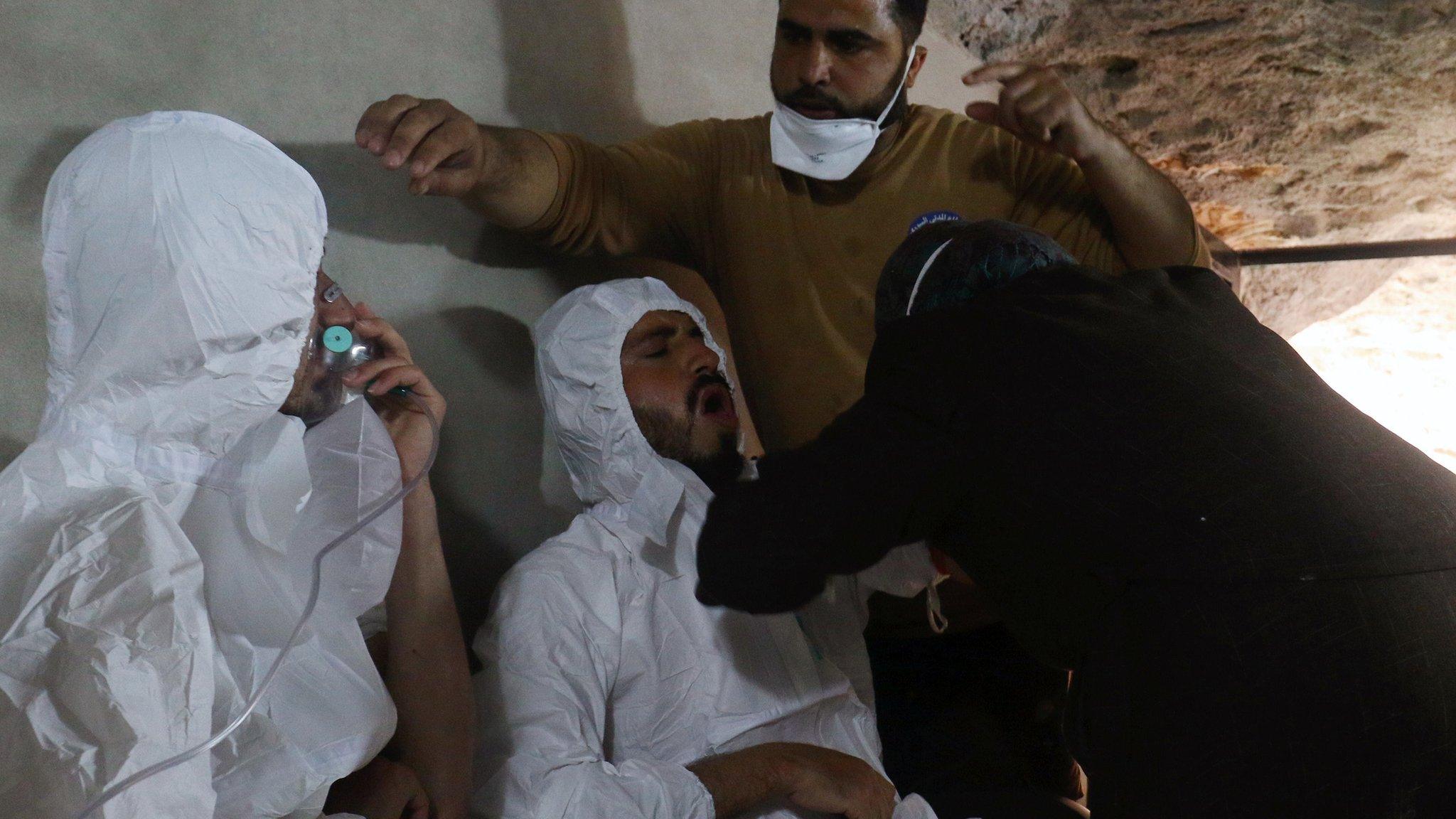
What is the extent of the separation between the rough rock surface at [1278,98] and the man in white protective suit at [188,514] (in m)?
2.29

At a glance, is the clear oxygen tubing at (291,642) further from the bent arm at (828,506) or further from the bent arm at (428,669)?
the bent arm at (828,506)

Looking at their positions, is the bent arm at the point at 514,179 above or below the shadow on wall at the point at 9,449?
above

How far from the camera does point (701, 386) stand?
1749 millimetres

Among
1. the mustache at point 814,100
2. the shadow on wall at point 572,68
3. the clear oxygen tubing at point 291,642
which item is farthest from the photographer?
the shadow on wall at point 572,68

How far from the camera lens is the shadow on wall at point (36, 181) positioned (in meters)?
1.22

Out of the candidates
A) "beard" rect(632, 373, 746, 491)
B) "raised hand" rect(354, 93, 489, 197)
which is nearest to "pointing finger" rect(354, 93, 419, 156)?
"raised hand" rect(354, 93, 489, 197)

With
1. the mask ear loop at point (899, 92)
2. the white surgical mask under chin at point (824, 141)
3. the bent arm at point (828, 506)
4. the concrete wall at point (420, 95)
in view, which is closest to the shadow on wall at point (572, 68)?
the concrete wall at point (420, 95)

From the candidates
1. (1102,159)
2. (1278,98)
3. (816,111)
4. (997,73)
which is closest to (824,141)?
(816,111)

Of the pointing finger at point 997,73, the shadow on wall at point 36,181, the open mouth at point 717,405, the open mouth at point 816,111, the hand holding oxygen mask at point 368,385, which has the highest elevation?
the pointing finger at point 997,73

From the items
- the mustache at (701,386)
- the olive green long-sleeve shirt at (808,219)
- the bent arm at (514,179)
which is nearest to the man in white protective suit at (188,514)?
the bent arm at (514,179)

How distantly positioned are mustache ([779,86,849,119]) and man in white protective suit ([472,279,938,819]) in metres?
0.37

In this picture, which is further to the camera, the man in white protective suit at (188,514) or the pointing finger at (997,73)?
the pointing finger at (997,73)

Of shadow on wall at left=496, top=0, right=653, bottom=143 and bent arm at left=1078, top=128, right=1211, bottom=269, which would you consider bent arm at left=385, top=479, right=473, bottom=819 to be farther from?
bent arm at left=1078, top=128, right=1211, bottom=269

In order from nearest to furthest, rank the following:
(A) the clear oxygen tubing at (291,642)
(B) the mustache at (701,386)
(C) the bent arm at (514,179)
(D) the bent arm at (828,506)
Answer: (A) the clear oxygen tubing at (291,642), (D) the bent arm at (828,506), (C) the bent arm at (514,179), (B) the mustache at (701,386)
